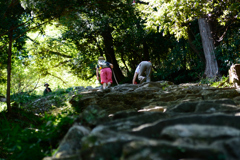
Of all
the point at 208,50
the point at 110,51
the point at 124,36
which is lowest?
the point at 208,50

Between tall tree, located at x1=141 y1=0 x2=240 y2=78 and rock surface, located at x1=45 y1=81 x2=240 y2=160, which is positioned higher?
tall tree, located at x1=141 y1=0 x2=240 y2=78

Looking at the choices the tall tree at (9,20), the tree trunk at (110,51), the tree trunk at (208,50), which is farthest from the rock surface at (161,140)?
the tree trunk at (110,51)

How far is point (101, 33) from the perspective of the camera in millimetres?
20031

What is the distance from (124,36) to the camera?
20.3 m

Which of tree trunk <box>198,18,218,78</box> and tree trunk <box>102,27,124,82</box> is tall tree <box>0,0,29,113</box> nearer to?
tree trunk <box>198,18,218,78</box>

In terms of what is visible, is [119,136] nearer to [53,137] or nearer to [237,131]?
[237,131]

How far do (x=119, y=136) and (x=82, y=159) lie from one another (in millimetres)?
363

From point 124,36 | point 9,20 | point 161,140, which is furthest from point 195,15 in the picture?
point 124,36

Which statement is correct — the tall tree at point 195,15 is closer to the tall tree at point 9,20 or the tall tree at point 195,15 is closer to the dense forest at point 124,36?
the dense forest at point 124,36

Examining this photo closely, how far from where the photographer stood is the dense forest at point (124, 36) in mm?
7781

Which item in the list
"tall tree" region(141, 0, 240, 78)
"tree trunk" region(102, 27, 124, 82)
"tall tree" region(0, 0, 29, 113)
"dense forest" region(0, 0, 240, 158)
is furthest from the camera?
"tree trunk" region(102, 27, 124, 82)

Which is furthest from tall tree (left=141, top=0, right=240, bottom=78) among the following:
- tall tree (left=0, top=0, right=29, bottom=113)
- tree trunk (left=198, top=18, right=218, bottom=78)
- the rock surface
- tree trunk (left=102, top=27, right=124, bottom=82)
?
the rock surface

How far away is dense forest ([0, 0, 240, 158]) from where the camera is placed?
25.5 feet

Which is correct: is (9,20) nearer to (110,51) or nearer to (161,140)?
(161,140)
